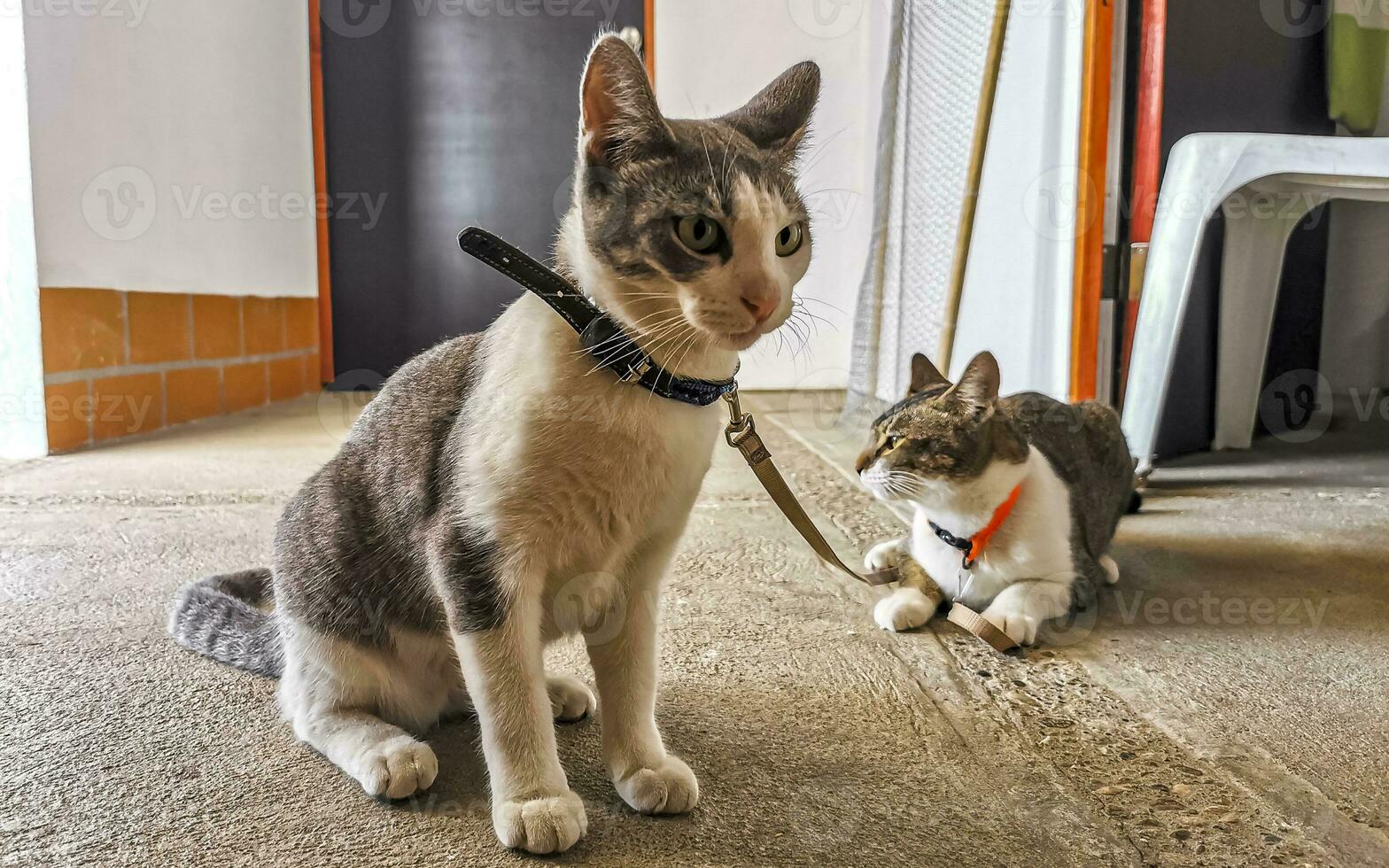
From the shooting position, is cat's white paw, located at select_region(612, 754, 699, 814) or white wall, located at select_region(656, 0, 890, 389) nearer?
cat's white paw, located at select_region(612, 754, 699, 814)

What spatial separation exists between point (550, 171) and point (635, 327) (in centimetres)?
394

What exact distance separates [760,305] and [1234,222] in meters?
2.38

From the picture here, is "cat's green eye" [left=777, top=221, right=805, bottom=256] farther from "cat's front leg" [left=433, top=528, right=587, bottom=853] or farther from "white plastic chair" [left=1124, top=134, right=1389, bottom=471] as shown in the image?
"white plastic chair" [left=1124, top=134, right=1389, bottom=471]

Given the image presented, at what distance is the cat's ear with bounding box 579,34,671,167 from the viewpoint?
895 millimetres

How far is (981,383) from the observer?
5.11ft

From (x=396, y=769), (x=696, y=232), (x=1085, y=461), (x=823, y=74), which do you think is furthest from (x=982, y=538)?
(x=823, y=74)

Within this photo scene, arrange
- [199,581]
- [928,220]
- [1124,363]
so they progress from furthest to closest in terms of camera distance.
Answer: [928,220] → [1124,363] → [199,581]

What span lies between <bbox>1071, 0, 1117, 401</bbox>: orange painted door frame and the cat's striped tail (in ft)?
6.82

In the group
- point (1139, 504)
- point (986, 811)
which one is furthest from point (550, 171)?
point (986, 811)

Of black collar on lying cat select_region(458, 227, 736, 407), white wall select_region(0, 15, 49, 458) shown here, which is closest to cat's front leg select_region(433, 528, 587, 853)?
black collar on lying cat select_region(458, 227, 736, 407)

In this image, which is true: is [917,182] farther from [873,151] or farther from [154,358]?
[154,358]

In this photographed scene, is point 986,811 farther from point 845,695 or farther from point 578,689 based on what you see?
point 578,689

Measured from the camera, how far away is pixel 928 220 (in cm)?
345

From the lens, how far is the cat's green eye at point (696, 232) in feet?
2.86
